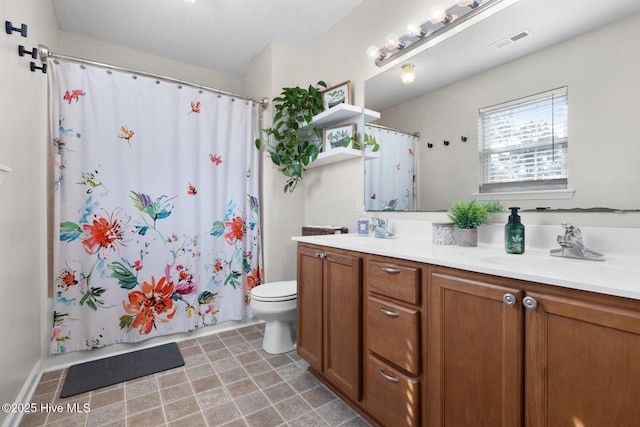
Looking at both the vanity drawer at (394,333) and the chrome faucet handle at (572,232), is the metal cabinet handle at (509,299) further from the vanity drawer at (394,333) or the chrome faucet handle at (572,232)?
the chrome faucet handle at (572,232)

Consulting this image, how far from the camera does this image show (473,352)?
3.20 feet

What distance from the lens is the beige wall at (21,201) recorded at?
1352 millimetres

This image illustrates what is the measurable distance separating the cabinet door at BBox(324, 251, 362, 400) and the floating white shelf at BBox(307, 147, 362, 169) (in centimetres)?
82

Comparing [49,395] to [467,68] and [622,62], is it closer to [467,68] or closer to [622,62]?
[467,68]

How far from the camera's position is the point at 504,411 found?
892 mm

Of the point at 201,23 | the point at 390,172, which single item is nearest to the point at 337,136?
the point at 390,172

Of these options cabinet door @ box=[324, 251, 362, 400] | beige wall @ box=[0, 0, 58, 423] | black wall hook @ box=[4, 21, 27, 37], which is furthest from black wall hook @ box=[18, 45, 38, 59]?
cabinet door @ box=[324, 251, 362, 400]

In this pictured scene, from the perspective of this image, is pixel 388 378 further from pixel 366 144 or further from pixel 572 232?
pixel 366 144

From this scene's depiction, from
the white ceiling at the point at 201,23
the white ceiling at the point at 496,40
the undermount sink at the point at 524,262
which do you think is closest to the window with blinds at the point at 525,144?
the white ceiling at the point at 496,40

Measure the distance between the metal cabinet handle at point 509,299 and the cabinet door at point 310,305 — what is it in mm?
970

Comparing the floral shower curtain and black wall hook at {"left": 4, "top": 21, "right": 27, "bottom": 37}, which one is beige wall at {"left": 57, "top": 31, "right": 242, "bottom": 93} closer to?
the floral shower curtain

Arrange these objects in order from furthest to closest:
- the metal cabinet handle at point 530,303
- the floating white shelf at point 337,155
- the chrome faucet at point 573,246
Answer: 1. the floating white shelf at point 337,155
2. the chrome faucet at point 573,246
3. the metal cabinet handle at point 530,303

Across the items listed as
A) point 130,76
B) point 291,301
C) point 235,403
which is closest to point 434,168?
point 291,301

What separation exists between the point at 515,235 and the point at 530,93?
0.64 meters
